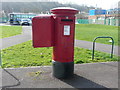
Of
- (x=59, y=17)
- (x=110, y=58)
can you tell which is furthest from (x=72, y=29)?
(x=110, y=58)

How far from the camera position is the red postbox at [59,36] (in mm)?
3641

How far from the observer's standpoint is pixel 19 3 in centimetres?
12000

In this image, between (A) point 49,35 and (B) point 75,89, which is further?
(A) point 49,35

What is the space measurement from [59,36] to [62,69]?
0.83 meters

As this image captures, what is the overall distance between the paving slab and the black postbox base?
13cm

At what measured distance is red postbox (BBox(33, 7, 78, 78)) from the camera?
3641 millimetres

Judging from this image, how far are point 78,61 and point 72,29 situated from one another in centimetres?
183

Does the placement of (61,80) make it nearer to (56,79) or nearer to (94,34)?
(56,79)

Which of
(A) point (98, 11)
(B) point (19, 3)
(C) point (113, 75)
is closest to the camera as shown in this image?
(C) point (113, 75)

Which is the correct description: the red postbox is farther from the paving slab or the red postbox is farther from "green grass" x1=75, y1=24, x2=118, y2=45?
"green grass" x1=75, y1=24, x2=118, y2=45

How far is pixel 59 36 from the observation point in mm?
3771

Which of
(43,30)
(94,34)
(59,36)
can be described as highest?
(43,30)

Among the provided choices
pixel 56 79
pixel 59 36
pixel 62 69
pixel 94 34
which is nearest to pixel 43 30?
pixel 59 36

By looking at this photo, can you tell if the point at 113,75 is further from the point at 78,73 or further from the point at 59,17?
the point at 59,17
